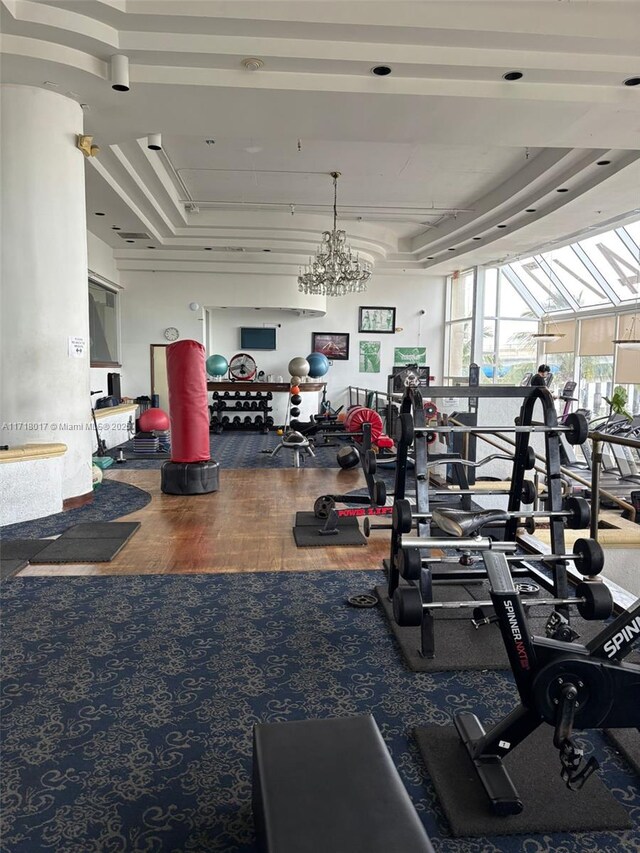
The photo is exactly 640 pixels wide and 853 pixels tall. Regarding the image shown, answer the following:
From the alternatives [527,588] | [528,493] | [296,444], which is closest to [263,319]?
[296,444]

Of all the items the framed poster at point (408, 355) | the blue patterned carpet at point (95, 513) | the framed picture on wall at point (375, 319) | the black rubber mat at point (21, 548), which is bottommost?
the blue patterned carpet at point (95, 513)

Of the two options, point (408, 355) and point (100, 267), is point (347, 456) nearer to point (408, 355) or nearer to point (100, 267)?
point (100, 267)

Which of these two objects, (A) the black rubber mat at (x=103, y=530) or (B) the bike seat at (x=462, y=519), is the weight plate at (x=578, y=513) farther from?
(A) the black rubber mat at (x=103, y=530)

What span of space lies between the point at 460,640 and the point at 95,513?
3.85 m

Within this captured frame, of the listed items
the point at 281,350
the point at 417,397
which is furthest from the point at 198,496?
the point at 281,350

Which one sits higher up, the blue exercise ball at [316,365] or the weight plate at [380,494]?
the blue exercise ball at [316,365]

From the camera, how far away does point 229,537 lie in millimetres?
4734

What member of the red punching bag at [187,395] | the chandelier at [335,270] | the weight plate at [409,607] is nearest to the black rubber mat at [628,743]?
the weight plate at [409,607]

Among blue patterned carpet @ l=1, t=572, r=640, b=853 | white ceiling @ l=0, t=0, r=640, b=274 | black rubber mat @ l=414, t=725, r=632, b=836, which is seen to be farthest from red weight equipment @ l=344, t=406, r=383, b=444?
black rubber mat @ l=414, t=725, r=632, b=836

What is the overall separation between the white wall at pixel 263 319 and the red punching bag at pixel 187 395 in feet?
22.9

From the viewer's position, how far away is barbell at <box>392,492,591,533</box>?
2635mm

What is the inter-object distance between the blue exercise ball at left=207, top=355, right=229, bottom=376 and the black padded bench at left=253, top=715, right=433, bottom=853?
11.0 m

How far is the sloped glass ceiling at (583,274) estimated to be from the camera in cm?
1013

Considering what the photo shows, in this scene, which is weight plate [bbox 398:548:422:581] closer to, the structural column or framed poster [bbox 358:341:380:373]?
the structural column
